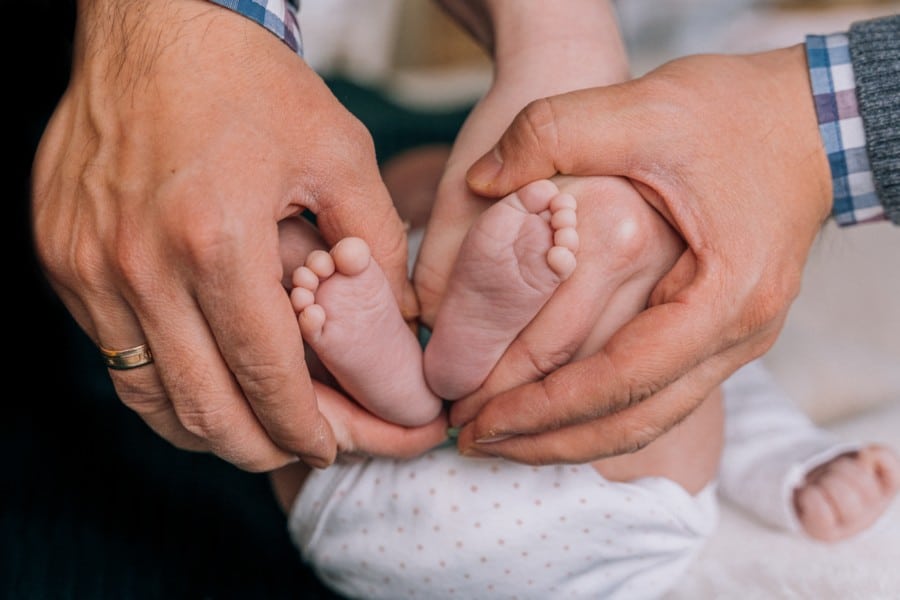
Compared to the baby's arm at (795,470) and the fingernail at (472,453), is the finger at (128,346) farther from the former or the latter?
the baby's arm at (795,470)

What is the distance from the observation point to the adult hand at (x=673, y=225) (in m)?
0.76

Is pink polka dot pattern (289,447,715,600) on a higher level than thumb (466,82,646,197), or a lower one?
lower

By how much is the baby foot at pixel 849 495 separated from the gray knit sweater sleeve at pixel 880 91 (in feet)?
1.18

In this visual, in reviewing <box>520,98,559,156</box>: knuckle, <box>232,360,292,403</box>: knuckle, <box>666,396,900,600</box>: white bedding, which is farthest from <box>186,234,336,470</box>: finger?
<box>666,396,900,600</box>: white bedding

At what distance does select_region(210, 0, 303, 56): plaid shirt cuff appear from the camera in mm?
761

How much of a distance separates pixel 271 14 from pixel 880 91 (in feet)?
1.97

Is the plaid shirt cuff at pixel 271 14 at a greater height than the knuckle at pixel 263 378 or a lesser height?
greater

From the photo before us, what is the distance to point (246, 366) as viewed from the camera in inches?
28.1

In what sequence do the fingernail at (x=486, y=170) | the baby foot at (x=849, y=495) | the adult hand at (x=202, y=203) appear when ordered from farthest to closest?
the baby foot at (x=849, y=495) < the fingernail at (x=486, y=170) < the adult hand at (x=202, y=203)

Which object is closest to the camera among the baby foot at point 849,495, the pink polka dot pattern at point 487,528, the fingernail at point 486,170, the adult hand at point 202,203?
the adult hand at point 202,203

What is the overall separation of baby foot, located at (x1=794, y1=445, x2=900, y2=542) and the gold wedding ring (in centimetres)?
77

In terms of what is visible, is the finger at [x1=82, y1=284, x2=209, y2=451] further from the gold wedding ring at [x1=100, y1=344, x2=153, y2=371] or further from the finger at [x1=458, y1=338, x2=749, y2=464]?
the finger at [x1=458, y1=338, x2=749, y2=464]

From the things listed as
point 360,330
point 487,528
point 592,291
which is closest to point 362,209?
point 360,330

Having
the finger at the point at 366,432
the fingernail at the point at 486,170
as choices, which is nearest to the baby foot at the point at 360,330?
the finger at the point at 366,432
